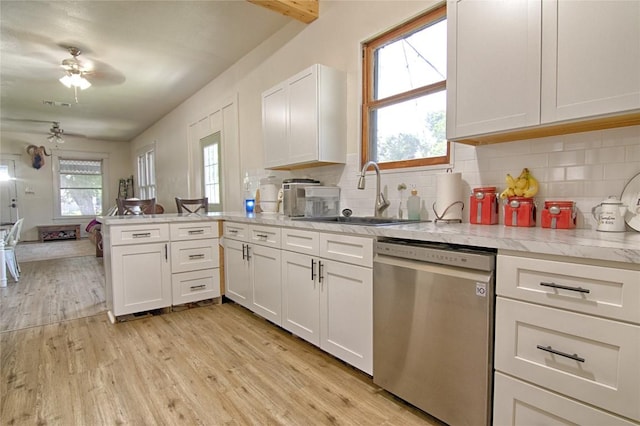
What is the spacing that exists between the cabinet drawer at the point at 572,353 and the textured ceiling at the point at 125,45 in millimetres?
3376

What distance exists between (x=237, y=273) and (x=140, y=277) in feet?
2.68

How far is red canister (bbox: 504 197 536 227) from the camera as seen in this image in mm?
1651

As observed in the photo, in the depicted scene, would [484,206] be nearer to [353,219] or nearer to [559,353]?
[559,353]

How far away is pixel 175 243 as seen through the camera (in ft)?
9.94

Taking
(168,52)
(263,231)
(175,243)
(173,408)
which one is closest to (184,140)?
(168,52)

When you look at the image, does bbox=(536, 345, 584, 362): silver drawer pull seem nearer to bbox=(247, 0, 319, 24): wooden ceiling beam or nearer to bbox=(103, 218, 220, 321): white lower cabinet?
bbox=(103, 218, 220, 321): white lower cabinet

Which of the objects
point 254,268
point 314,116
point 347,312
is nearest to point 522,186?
point 347,312

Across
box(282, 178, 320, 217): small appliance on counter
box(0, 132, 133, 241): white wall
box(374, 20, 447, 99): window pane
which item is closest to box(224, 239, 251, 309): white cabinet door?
box(282, 178, 320, 217): small appliance on counter

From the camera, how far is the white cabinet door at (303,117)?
267 cm

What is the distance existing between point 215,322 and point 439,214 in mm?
2018

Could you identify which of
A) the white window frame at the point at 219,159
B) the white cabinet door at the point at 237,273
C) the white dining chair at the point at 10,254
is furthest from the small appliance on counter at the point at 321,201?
the white dining chair at the point at 10,254

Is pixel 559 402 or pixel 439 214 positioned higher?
pixel 439 214

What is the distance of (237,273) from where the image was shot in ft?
9.98

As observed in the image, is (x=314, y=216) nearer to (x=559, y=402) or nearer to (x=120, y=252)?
(x=120, y=252)
